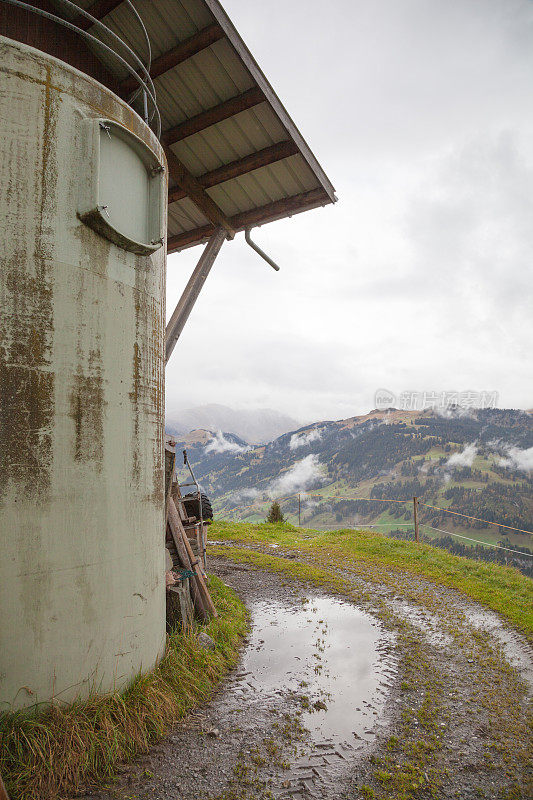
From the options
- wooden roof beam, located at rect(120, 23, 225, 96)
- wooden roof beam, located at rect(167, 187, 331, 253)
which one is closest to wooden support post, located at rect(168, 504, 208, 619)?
wooden roof beam, located at rect(167, 187, 331, 253)

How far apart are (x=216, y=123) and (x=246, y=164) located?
0.94 m

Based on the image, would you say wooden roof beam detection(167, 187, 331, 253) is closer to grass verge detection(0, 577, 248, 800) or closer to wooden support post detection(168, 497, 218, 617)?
wooden support post detection(168, 497, 218, 617)

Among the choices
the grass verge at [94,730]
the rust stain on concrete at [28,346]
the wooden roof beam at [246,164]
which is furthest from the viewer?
the wooden roof beam at [246,164]

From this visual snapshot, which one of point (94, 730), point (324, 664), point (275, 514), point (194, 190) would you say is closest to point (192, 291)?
point (194, 190)

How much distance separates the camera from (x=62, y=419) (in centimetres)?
390

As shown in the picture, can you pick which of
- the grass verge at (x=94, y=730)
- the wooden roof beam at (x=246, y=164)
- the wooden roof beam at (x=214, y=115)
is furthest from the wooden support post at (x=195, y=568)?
the wooden roof beam at (x=214, y=115)

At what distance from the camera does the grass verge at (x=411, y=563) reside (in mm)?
8828

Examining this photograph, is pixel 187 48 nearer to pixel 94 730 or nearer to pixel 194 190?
pixel 194 190

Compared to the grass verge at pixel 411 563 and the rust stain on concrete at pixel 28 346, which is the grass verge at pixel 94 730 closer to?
the rust stain on concrete at pixel 28 346

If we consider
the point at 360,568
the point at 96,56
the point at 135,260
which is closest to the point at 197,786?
the point at 135,260

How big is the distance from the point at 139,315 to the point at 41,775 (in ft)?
13.3

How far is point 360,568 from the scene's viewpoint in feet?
37.7

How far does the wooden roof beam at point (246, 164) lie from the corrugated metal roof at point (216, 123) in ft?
0.06

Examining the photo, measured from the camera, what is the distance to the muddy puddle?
188 inches
